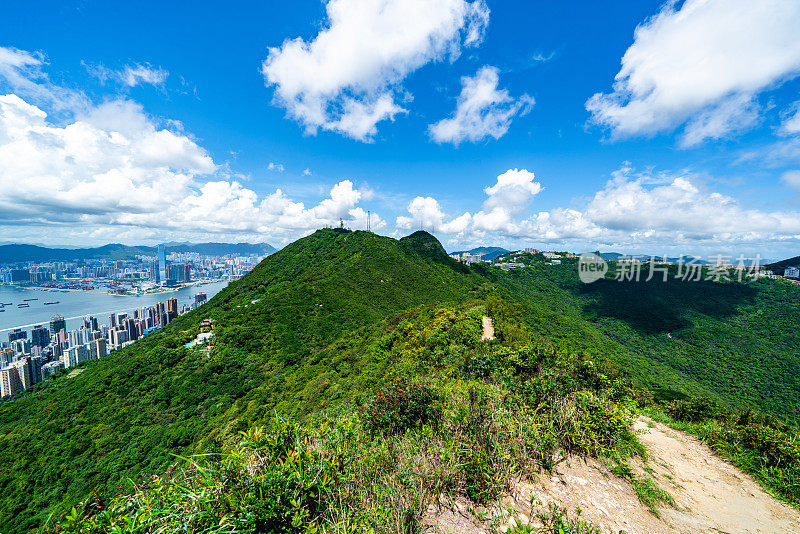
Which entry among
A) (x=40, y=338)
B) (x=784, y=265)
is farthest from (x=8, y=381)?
(x=784, y=265)

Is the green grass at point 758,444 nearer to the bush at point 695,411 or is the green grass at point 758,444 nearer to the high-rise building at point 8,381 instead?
the bush at point 695,411

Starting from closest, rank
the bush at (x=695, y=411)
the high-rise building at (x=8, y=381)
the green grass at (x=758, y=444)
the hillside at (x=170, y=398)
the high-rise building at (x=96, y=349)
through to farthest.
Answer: the green grass at (x=758, y=444), the bush at (x=695, y=411), the hillside at (x=170, y=398), the high-rise building at (x=8, y=381), the high-rise building at (x=96, y=349)

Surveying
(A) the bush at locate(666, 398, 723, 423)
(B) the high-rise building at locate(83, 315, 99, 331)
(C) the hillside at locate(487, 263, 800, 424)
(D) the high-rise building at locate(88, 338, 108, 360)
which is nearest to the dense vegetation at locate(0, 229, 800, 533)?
(C) the hillside at locate(487, 263, 800, 424)

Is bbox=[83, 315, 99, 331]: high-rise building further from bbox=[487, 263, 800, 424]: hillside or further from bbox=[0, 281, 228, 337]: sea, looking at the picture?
bbox=[487, 263, 800, 424]: hillside

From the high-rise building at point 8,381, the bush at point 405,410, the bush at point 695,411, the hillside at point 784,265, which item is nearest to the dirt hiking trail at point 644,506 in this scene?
the bush at point 405,410

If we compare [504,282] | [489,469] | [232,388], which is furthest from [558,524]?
[504,282]

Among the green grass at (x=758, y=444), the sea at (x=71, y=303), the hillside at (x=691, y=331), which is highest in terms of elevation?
the green grass at (x=758, y=444)

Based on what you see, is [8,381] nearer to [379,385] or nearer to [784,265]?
[379,385]
